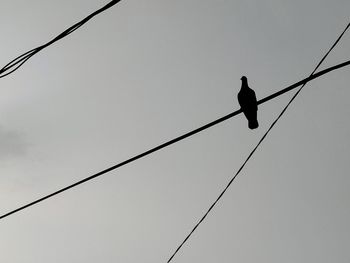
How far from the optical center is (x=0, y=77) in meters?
3.89

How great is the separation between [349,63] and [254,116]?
3.50 meters

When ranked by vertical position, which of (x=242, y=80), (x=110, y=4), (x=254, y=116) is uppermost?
(x=110, y=4)

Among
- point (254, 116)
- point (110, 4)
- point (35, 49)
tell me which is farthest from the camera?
point (254, 116)

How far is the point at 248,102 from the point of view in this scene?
6.93 meters

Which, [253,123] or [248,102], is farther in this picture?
[248,102]

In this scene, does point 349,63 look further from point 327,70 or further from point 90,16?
point 90,16

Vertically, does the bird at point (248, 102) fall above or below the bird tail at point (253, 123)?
above

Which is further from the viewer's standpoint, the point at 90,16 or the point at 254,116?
the point at 254,116

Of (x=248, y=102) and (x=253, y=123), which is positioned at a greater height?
(x=248, y=102)

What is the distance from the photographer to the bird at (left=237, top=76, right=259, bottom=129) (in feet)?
21.8

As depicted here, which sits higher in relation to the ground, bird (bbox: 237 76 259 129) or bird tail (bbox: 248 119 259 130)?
bird (bbox: 237 76 259 129)

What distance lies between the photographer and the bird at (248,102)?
21.8 feet

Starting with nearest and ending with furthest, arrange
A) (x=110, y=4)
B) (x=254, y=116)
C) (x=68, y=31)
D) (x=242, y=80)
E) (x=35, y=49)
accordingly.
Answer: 1. (x=110, y=4)
2. (x=68, y=31)
3. (x=35, y=49)
4. (x=254, y=116)
5. (x=242, y=80)

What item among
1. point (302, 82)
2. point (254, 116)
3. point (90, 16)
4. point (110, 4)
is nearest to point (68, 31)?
point (90, 16)
